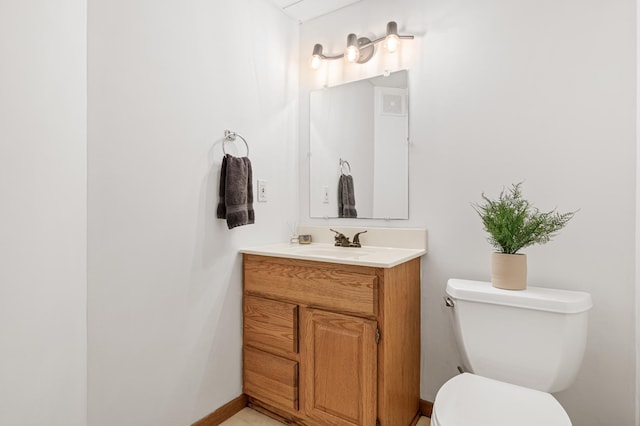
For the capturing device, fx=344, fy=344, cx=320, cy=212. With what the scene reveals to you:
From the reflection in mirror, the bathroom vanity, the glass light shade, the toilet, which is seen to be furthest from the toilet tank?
the glass light shade

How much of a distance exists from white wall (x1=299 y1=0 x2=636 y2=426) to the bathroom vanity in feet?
0.92

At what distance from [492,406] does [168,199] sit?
1502 millimetres

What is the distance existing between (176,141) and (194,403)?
1.26 m

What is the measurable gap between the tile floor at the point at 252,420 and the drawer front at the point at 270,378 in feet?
0.31

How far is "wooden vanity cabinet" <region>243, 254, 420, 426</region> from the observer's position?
1481 millimetres

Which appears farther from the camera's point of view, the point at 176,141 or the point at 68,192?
the point at 176,141

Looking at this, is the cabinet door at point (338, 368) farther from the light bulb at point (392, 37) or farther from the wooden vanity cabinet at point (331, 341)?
the light bulb at point (392, 37)

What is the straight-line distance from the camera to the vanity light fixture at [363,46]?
191cm

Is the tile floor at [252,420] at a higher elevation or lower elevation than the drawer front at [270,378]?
lower

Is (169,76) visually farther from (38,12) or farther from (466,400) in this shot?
(466,400)

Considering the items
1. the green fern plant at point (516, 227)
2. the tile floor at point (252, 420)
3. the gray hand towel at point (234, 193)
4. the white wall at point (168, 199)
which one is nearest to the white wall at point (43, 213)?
the white wall at point (168, 199)

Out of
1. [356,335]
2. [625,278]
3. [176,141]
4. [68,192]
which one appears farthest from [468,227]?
[68,192]

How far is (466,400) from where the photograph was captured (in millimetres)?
1181

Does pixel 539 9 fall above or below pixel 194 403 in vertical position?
above
